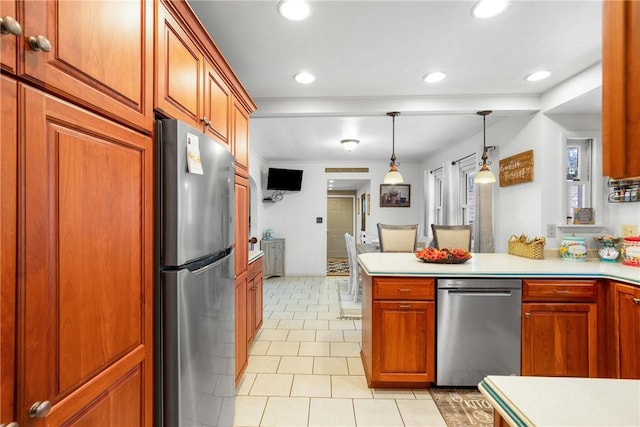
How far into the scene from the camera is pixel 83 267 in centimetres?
77

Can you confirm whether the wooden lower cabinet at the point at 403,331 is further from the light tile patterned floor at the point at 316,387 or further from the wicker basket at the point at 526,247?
the wicker basket at the point at 526,247

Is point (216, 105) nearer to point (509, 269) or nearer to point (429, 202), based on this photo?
point (509, 269)

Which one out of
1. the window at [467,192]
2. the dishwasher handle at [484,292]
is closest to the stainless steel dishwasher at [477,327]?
the dishwasher handle at [484,292]

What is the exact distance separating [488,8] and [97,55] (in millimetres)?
1870

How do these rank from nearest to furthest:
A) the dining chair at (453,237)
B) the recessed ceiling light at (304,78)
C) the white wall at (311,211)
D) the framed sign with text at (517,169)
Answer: the recessed ceiling light at (304,78), the framed sign with text at (517,169), the dining chair at (453,237), the white wall at (311,211)

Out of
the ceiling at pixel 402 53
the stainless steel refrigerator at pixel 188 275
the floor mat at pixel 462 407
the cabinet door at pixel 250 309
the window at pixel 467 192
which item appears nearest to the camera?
the stainless steel refrigerator at pixel 188 275

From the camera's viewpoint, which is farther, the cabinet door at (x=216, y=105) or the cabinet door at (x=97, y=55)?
the cabinet door at (x=216, y=105)

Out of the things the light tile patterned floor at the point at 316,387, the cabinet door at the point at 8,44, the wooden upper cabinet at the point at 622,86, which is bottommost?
the light tile patterned floor at the point at 316,387

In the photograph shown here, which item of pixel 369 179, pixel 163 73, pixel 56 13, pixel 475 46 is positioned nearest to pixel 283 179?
pixel 369 179

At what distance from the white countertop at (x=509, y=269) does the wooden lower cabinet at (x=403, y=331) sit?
0.30 ft

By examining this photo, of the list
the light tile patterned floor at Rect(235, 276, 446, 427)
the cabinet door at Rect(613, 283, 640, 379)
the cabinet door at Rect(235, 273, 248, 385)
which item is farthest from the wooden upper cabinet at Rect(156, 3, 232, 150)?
the cabinet door at Rect(613, 283, 640, 379)

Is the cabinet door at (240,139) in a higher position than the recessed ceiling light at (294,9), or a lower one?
lower

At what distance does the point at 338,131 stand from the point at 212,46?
2.57m

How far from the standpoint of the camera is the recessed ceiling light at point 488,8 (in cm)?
154
